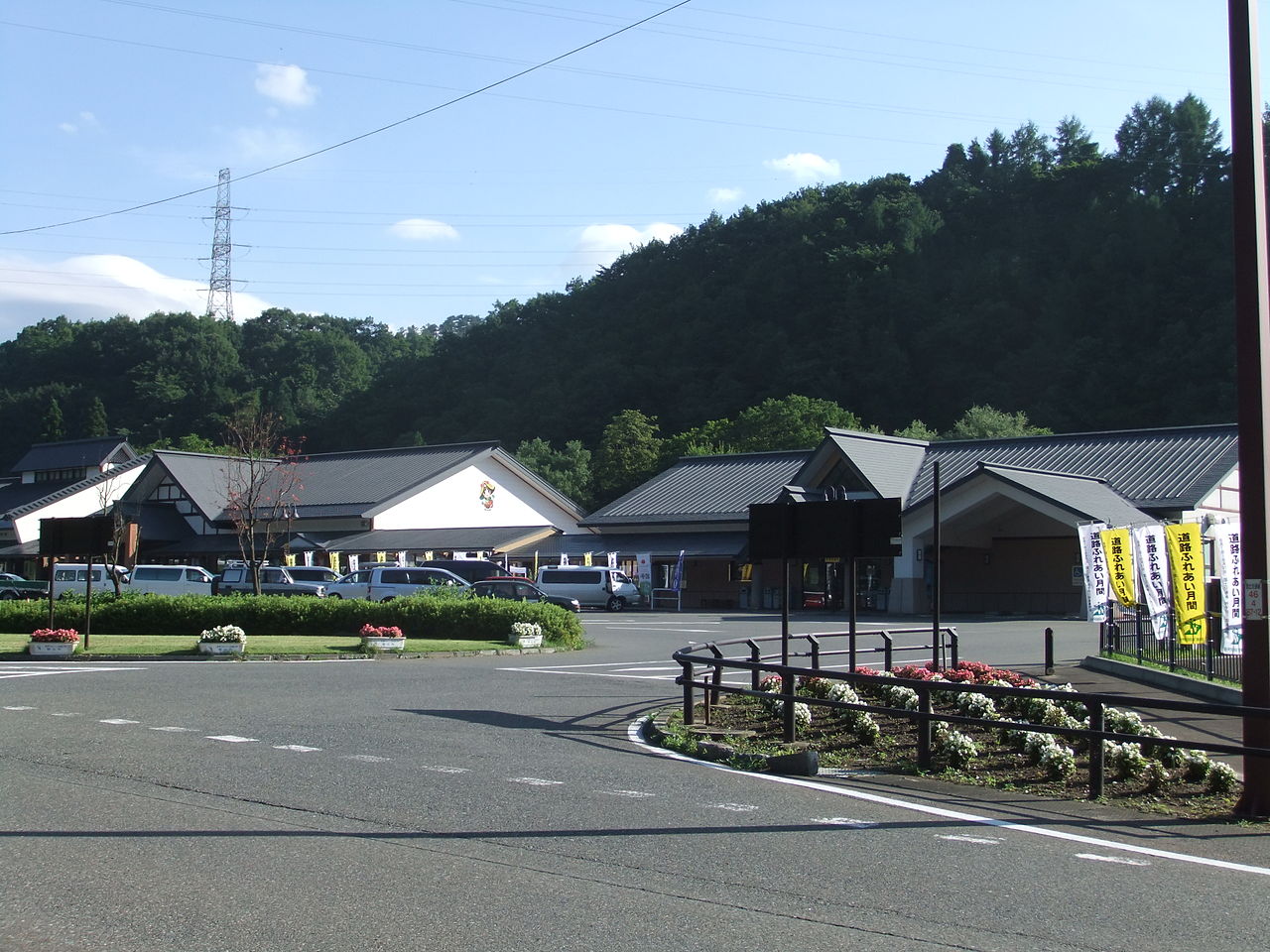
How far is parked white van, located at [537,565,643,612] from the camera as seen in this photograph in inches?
1756

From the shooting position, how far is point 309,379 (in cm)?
9850

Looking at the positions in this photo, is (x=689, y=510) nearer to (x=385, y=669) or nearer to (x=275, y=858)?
(x=385, y=669)

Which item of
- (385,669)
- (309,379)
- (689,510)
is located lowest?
(385,669)

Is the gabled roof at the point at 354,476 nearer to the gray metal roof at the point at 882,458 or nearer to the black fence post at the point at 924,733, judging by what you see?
the gray metal roof at the point at 882,458

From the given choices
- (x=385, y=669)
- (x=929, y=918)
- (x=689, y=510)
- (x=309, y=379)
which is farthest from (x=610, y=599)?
(x=309, y=379)

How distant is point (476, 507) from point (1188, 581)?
142ft

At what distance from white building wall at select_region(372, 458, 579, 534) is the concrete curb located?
39189mm

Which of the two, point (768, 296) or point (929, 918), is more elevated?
point (768, 296)

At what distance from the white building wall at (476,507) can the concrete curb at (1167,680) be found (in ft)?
129

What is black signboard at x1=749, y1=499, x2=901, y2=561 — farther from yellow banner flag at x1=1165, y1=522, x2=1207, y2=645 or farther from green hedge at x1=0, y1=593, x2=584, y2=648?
green hedge at x1=0, y1=593, x2=584, y2=648

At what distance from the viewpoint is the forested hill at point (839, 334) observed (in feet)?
218

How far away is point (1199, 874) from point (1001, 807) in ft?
7.12

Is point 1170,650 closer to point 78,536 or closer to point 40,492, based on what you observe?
point 78,536

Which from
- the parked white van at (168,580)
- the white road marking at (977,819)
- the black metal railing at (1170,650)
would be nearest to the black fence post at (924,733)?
the white road marking at (977,819)
